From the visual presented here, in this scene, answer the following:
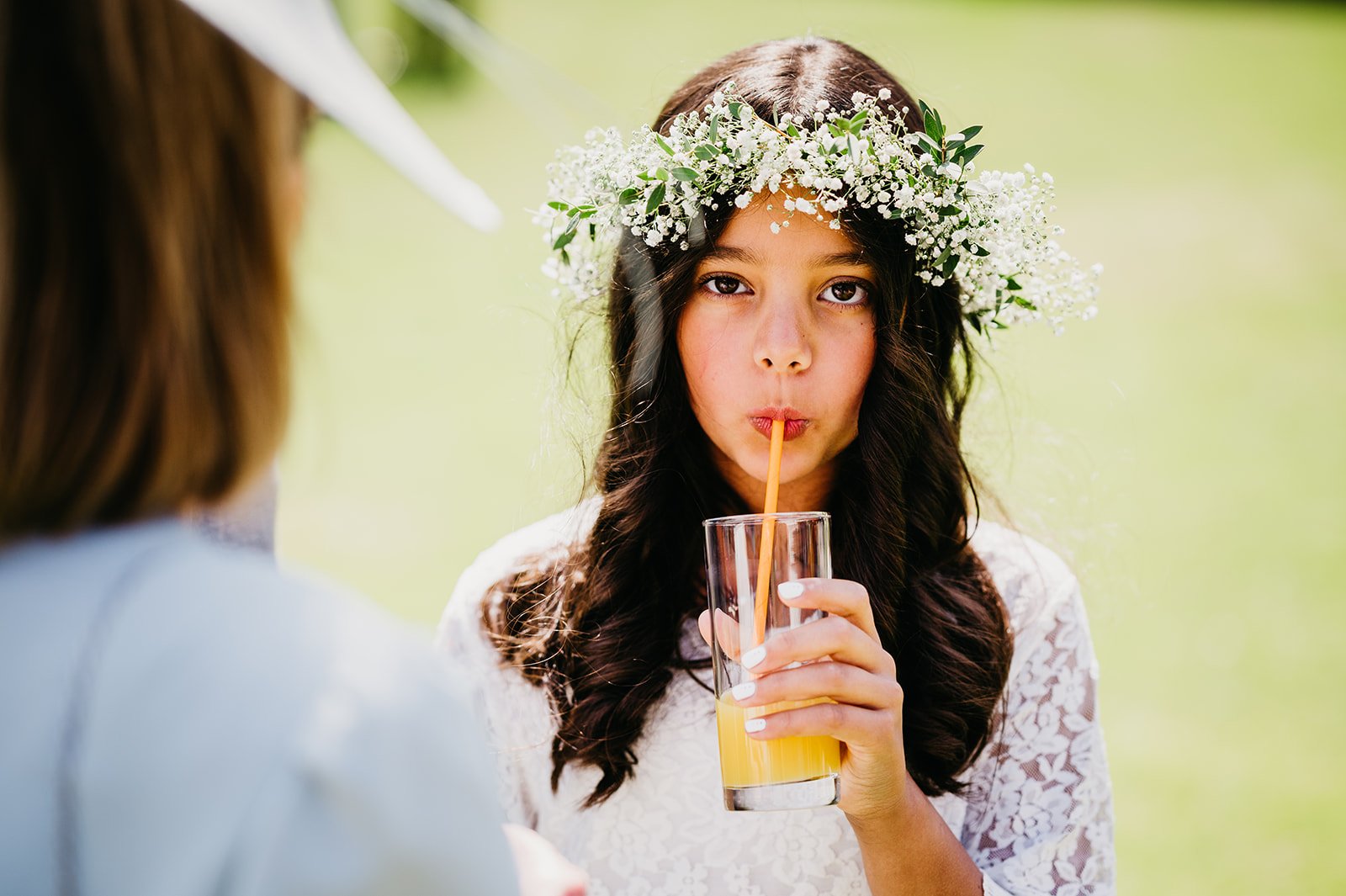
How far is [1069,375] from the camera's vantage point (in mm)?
11867

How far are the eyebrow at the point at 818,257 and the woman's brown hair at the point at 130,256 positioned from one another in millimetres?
1193

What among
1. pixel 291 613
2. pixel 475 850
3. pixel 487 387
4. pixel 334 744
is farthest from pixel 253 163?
pixel 487 387

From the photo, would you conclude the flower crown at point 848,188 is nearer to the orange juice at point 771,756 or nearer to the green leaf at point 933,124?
the green leaf at point 933,124

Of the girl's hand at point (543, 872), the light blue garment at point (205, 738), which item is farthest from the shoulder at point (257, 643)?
the girl's hand at point (543, 872)

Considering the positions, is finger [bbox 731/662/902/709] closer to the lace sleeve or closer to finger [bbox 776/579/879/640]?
finger [bbox 776/579/879/640]

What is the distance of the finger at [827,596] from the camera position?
1.79 meters

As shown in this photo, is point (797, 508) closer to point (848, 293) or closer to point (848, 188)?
point (848, 293)

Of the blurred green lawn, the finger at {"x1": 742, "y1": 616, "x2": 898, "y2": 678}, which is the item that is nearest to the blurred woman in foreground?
the blurred green lawn

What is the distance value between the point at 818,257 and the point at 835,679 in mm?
805

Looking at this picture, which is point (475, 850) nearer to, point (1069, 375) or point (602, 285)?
point (602, 285)

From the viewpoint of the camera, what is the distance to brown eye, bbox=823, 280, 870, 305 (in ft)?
7.40

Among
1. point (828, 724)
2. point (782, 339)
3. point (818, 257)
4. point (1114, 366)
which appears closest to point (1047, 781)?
point (828, 724)

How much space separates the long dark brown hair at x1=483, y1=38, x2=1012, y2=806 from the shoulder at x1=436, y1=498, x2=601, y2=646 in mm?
26

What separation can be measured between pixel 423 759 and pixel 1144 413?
11298 mm
